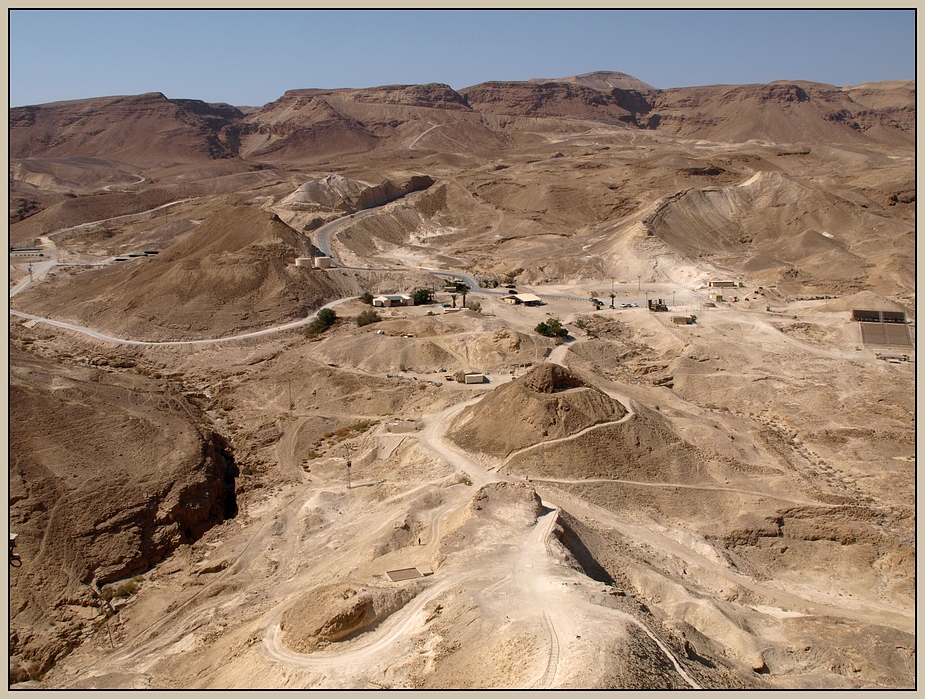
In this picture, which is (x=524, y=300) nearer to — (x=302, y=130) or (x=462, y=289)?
(x=462, y=289)

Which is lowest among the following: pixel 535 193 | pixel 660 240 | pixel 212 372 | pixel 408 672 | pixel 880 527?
pixel 880 527

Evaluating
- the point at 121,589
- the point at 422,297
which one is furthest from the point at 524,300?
the point at 121,589

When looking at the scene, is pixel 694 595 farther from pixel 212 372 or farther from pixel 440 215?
pixel 440 215

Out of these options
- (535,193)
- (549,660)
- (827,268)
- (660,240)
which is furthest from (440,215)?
(549,660)

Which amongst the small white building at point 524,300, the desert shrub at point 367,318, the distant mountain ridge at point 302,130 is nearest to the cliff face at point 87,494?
the desert shrub at point 367,318

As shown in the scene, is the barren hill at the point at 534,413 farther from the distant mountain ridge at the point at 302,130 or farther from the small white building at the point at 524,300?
the distant mountain ridge at the point at 302,130

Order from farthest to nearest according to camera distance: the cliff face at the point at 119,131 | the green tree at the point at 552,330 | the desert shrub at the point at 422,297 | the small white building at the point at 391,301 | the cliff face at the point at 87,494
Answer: the cliff face at the point at 119,131
the desert shrub at the point at 422,297
the small white building at the point at 391,301
the green tree at the point at 552,330
the cliff face at the point at 87,494
